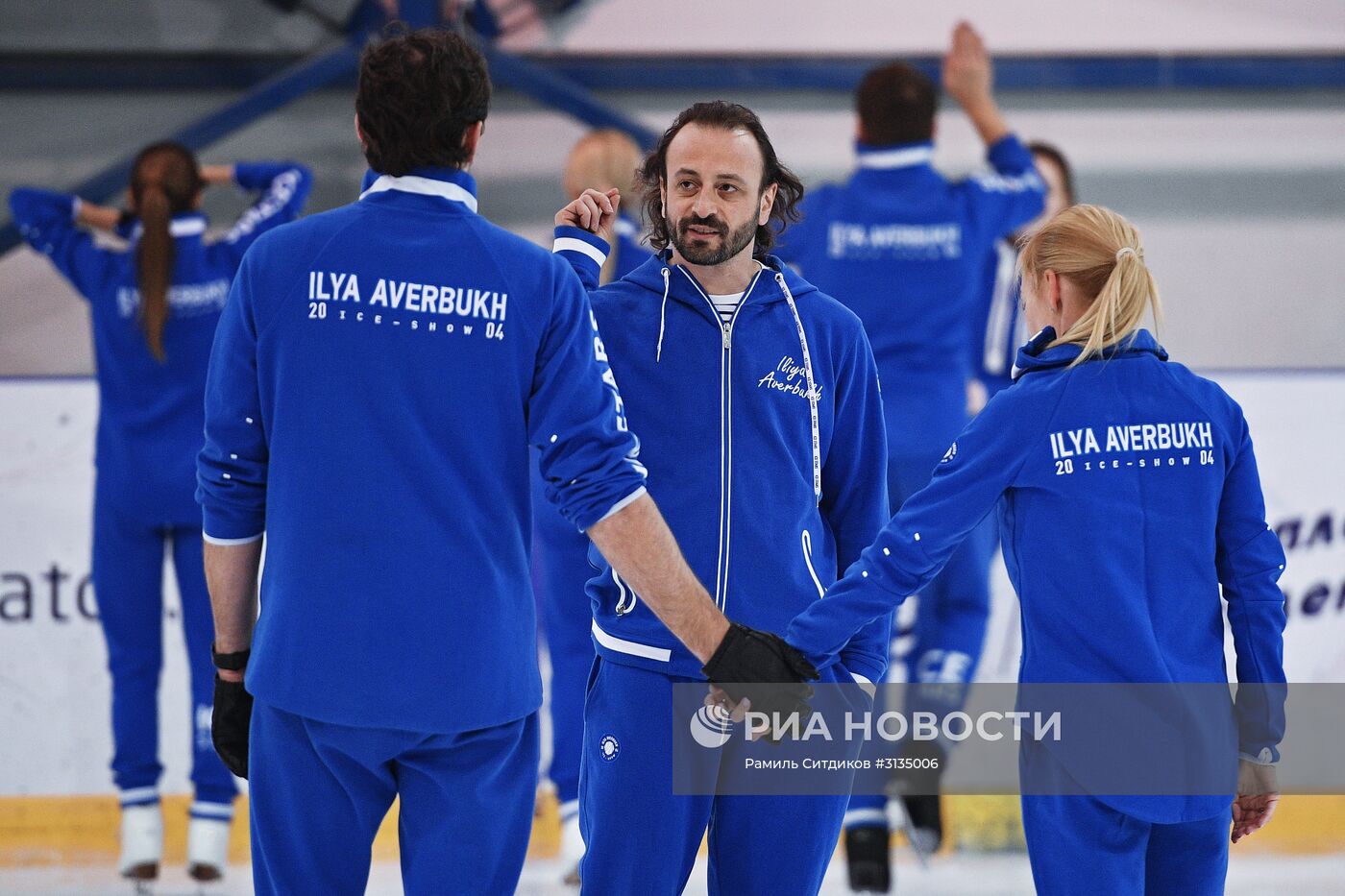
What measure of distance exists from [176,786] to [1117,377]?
3.77 m

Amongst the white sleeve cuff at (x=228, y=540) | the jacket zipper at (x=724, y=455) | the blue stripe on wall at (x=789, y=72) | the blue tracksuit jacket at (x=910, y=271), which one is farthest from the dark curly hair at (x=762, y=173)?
the blue stripe on wall at (x=789, y=72)

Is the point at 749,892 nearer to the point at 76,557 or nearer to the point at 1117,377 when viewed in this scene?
the point at 1117,377

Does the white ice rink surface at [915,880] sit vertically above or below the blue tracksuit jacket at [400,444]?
below

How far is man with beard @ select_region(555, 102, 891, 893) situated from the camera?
243cm

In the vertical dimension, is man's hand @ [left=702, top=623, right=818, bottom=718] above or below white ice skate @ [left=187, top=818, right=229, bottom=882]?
above

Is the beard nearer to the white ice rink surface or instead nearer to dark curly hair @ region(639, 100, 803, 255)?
dark curly hair @ region(639, 100, 803, 255)

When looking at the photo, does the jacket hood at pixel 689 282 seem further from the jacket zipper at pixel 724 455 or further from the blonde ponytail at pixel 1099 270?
the blonde ponytail at pixel 1099 270

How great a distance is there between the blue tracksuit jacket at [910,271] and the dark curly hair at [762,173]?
186 centimetres

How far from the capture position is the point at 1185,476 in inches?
92.4

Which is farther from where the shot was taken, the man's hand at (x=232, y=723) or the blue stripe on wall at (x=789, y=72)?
the blue stripe on wall at (x=789, y=72)

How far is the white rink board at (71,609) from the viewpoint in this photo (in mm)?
4934

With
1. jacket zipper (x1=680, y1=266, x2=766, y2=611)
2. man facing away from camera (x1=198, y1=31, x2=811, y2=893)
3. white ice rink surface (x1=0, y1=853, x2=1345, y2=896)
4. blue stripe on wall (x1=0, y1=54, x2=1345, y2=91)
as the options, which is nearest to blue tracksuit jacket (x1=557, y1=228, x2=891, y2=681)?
jacket zipper (x1=680, y1=266, x2=766, y2=611)

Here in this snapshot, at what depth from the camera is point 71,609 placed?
16.3 feet

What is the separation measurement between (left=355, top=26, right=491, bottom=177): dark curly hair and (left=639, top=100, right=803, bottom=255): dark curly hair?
19.8 inches
